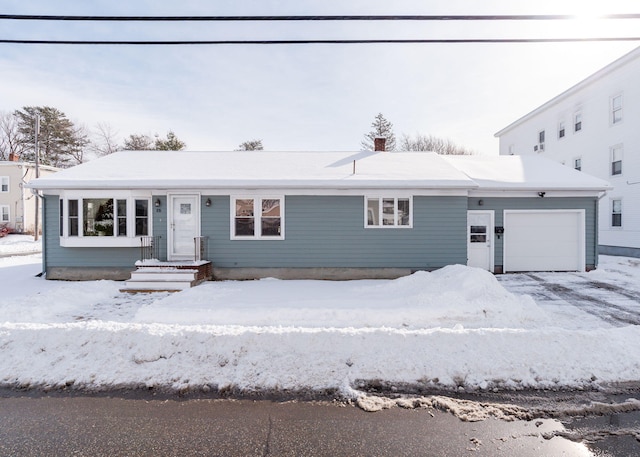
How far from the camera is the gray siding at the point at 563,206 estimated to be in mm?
11117

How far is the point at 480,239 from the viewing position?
11156 millimetres

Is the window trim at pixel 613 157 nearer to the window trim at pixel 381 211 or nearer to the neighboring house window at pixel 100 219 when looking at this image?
the window trim at pixel 381 211

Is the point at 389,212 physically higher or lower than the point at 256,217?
higher

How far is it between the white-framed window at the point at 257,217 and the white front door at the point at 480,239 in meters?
6.20

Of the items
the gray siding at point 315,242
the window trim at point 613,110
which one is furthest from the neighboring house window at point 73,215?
the window trim at point 613,110

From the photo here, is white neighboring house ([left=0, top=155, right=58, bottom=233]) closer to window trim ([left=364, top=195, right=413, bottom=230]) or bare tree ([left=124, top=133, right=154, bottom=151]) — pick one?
bare tree ([left=124, top=133, right=154, bottom=151])

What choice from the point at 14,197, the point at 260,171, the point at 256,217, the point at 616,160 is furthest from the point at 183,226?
the point at 14,197

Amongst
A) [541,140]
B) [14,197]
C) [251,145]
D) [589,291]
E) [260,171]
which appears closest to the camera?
[589,291]

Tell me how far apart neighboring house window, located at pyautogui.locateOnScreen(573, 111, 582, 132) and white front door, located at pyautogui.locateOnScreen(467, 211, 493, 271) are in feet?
43.8

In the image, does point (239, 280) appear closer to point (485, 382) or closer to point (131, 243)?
point (131, 243)

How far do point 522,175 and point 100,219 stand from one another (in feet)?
45.6

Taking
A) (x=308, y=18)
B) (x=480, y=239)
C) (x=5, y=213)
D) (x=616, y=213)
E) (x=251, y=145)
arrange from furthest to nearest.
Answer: (x=251, y=145) → (x=5, y=213) → (x=616, y=213) → (x=480, y=239) → (x=308, y=18)

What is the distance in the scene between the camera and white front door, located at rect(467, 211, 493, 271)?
36.3 ft

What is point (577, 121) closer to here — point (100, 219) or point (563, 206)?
point (563, 206)
